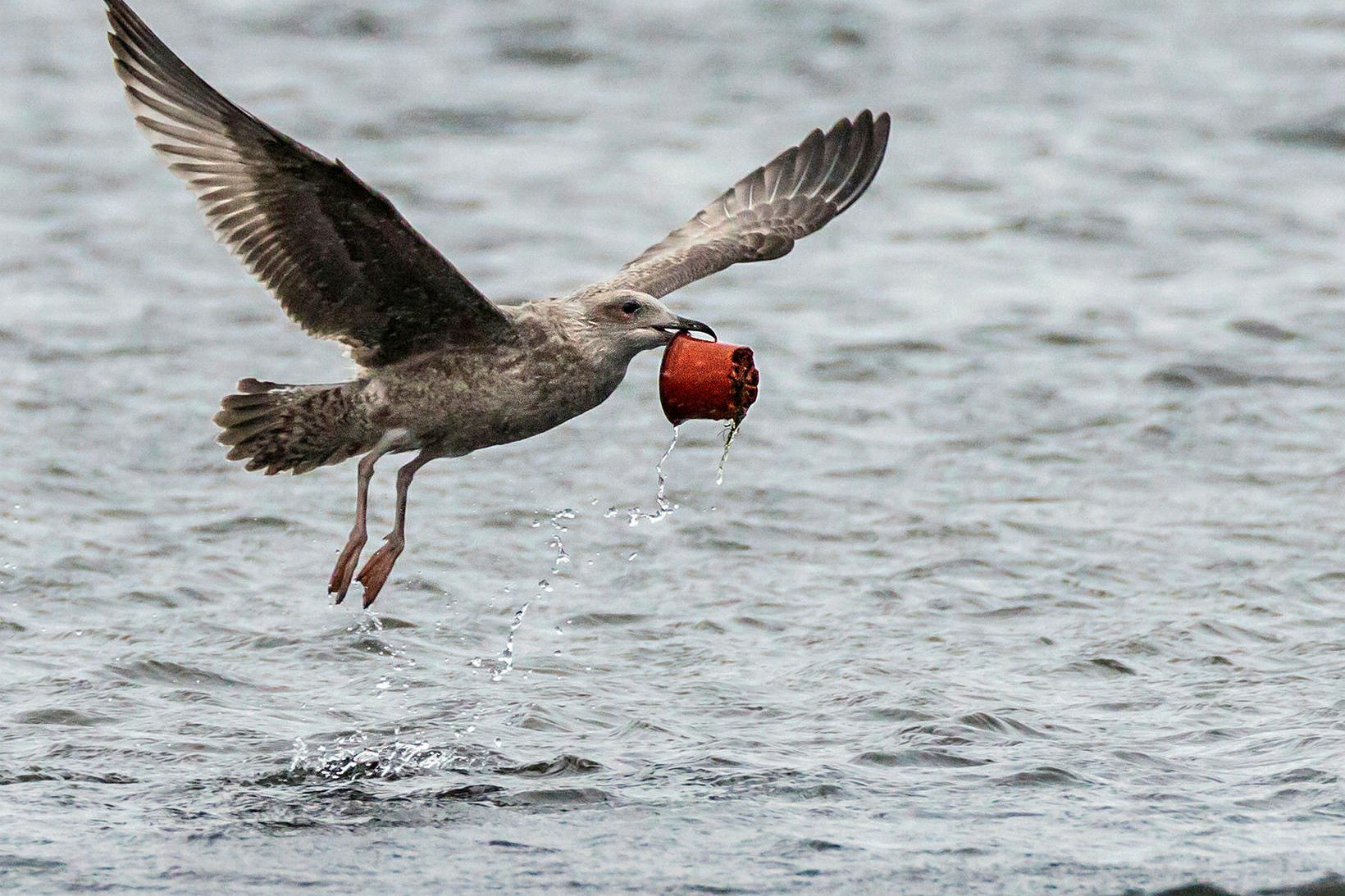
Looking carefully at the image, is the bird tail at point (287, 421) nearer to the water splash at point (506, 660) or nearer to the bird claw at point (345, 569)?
the bird claw at point (345, 569)

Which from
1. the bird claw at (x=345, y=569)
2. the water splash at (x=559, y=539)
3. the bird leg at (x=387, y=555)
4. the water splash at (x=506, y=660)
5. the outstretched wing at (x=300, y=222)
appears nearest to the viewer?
the outstretched wing at (x=300, y=222)

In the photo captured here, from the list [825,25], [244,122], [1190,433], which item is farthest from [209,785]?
[825,25]

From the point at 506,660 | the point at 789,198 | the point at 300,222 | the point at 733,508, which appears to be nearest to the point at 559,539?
the point at 733,508

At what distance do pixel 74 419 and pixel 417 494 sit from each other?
5.97 ft

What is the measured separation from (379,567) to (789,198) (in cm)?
252

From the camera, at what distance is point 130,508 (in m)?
9.39

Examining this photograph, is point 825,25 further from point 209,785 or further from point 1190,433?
point 209,785

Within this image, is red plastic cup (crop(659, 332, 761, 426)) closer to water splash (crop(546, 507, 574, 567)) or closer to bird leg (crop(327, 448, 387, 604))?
bird leg (crop(327, 448, 387, 604))

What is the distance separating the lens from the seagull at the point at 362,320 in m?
6.46

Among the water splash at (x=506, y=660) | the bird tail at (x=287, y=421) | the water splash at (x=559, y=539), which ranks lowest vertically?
the water splash at (x=506, y=660)

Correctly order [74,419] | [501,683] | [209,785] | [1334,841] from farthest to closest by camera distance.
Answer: [74,419] → [501,683] → [209,785] → [1334,841]

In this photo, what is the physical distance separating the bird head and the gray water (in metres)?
1.32

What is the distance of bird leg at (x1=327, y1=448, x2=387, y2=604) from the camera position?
6.99 metres

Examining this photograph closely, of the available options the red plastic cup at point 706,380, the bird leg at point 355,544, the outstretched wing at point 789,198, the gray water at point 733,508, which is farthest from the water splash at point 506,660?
the outstretched wing at point 789,198
